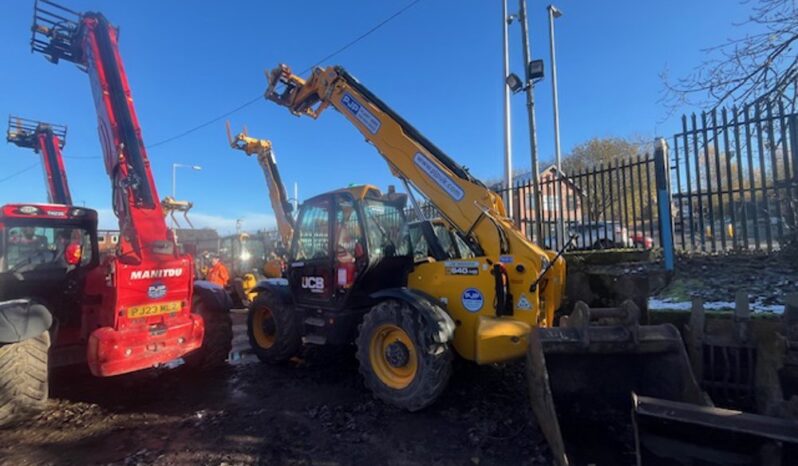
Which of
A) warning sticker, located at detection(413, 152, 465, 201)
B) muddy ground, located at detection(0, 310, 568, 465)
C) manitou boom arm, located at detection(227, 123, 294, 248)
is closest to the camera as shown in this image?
muddy ground, located at detection(0, 310, 568, 465)

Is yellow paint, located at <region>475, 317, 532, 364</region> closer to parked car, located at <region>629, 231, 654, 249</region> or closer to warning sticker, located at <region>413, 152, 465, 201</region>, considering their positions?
warning sticker, located at <region>413, 152, 465, 201</region>

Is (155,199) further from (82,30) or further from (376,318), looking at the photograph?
(376,318)

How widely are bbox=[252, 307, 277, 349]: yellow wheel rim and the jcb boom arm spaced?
301cm

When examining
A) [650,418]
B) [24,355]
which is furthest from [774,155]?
A: [24,355]

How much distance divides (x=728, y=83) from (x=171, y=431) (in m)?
6.70

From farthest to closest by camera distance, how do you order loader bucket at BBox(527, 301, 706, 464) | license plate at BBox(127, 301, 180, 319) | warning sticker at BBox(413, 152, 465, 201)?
1. warning sticker at BBox(413, 152, 465, 201)
2. license plate at BBox(127, 301, 180, 319)
3. loader bucket at BBox(527, 301, 706, 464)

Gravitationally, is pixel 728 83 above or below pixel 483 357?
above

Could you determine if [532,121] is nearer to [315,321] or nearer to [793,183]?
[793,183]

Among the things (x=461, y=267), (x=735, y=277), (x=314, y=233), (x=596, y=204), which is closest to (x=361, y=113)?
(x=314, y=233)

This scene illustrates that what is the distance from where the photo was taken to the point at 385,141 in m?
5.70

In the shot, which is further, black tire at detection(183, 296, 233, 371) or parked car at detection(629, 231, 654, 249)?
parked car at detection(629, 231, 654, 249)

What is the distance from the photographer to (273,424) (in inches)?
167

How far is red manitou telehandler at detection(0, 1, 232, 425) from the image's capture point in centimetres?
443

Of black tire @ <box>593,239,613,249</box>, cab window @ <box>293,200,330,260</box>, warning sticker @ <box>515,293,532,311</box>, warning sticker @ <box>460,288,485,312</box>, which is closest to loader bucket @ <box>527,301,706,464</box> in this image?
warning sticker @ <box>515,293,532,311</box>
